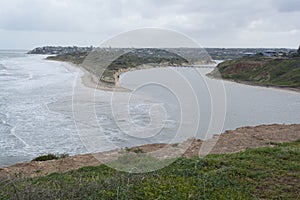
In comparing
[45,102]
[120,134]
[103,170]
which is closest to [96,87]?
[45,102]

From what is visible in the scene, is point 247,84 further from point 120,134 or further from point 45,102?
point 120,134

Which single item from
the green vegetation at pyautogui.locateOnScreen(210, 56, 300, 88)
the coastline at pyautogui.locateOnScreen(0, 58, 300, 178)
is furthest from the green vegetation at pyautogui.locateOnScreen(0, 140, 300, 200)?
the green vegetation at pyautogui.locateOnScreen(210, 56, 300, 88)

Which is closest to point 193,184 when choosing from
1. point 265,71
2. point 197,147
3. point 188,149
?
point 188,149

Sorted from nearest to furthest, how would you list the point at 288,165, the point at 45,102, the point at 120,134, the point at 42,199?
the point at 42,199
the point at 288,165
the point at 120,134
the point at 45,102

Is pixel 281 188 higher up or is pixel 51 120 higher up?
pixel 281 188

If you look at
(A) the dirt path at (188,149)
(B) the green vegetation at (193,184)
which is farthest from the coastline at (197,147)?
(B) the green vegetation at (193,184)

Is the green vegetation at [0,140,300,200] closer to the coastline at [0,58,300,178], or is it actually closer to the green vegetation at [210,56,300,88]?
the coastline at [0,58,300,178]

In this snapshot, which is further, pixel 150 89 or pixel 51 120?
pixel 150 89

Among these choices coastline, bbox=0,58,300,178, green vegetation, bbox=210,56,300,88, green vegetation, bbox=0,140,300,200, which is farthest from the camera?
green vegetation, bbox=210,56,300,88
